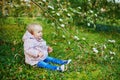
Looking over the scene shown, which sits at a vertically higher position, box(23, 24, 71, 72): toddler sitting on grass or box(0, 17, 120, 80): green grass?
box(23, 24, 71, 72): toddler sitting on grass

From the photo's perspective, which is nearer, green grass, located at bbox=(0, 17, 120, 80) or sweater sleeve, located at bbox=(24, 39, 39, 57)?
green grass, located at bbox=(0, 17, 120, 80)

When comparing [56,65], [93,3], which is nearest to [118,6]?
[93,3]

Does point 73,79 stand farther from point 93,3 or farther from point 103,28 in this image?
point 103,28

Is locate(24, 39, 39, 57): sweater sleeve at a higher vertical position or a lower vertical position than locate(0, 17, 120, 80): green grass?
higher

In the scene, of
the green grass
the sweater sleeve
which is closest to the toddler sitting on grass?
the sweater sleeve

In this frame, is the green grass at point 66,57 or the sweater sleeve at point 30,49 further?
the sweater sleeve at point 30,49

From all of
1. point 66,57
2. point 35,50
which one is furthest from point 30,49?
point 66,57

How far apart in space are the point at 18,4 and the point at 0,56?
1285 mm

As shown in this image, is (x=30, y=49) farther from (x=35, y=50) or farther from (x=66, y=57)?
(x=66, y=57)

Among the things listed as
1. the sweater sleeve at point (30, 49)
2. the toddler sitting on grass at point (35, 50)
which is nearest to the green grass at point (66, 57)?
the toddler sitting on grass at point (35, 50)

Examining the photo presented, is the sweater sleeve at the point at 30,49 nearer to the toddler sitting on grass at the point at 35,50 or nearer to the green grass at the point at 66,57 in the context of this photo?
the toddler sitting on grass at the point at 35,50

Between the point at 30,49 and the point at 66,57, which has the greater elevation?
the point at 30,49

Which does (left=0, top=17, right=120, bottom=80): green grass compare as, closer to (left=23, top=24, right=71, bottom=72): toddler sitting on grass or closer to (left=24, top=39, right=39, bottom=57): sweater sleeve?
(left=23, top=24, right=71, bottom=72): toddler sitting on grass

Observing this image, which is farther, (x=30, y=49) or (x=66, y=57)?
(x=66, y=57)
